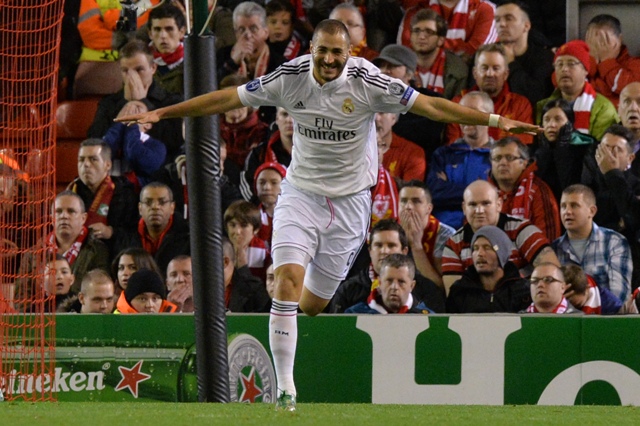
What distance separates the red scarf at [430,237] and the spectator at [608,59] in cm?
269

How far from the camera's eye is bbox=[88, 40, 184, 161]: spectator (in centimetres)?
1302

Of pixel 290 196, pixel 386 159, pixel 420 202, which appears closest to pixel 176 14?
pixel 386 159

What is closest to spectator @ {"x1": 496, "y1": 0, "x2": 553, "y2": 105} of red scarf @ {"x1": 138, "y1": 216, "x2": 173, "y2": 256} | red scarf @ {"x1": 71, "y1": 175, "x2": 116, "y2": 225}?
red scarf @ {"x1": 138, "y1": 216, "x2": 173, "y2": 256}

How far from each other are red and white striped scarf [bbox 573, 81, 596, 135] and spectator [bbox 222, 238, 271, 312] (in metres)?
3.54

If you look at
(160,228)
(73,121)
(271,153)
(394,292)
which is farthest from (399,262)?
(73,121)

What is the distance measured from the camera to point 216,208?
9.41 metres

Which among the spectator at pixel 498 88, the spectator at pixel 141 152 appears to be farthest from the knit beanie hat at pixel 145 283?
the spectator at pixel 498 88

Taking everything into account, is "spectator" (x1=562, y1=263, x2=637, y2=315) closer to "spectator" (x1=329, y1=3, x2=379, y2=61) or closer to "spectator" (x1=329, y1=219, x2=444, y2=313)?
"spectator" (x1=329, y1=219, x2=444, y2=313)

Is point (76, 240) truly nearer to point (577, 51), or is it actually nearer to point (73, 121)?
point (73, 121)

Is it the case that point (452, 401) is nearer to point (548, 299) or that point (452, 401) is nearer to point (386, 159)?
point (548, 299)

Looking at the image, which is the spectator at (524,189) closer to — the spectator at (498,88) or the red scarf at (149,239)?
the spectator at (498,88)

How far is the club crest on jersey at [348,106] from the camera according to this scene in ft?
27.5

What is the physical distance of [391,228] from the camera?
10719 millimetres

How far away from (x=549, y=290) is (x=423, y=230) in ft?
5.38
